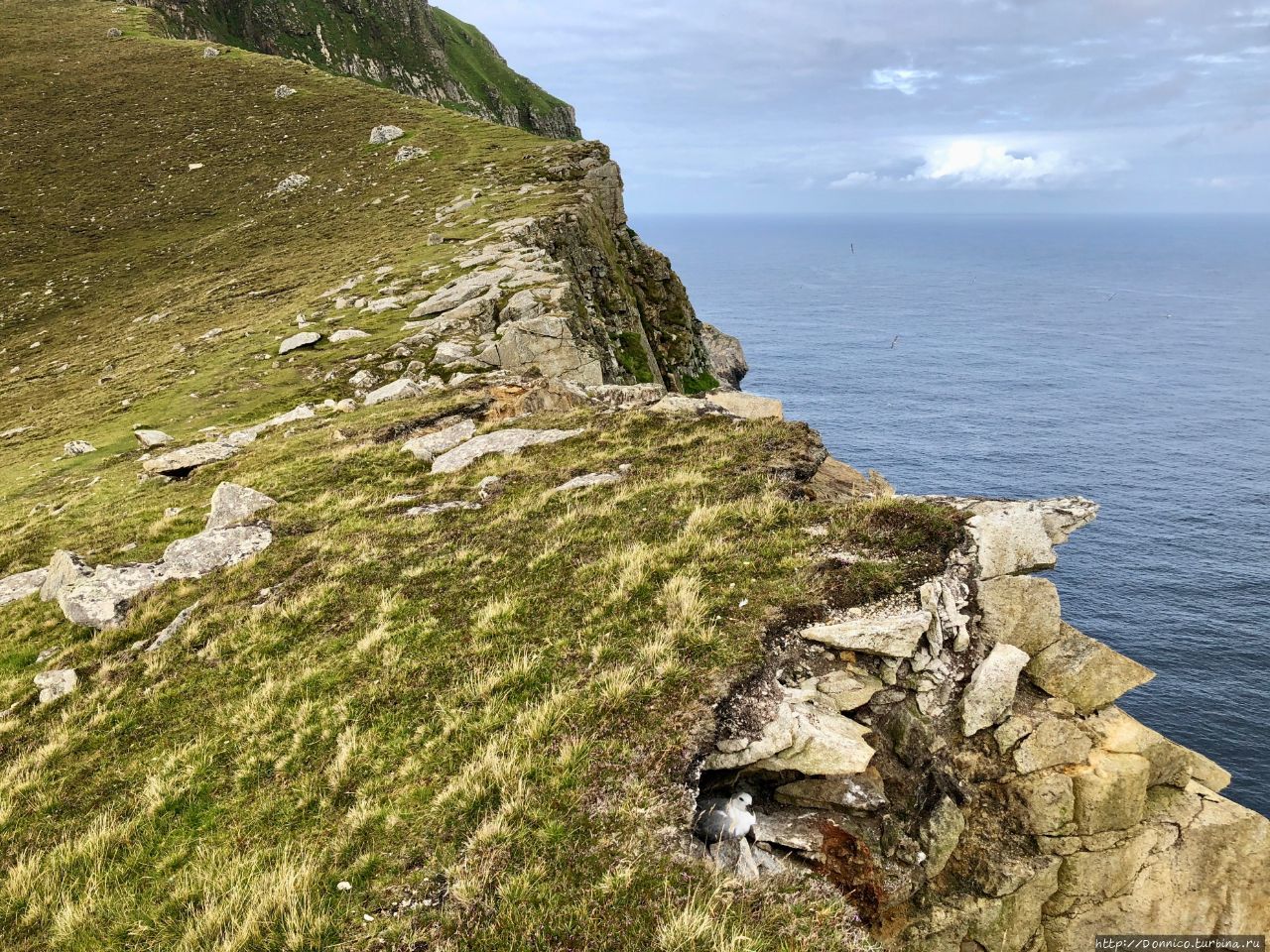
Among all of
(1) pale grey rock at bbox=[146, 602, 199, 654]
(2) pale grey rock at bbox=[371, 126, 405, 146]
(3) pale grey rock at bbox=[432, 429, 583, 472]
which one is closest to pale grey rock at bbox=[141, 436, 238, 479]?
(3) pale grey rock at bbox=[432, 429, 583, 472]

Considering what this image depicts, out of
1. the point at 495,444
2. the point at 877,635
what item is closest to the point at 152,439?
the point at 495,444

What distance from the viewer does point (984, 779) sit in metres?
10.3

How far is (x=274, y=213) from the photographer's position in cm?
5916

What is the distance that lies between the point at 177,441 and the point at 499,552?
20685mm

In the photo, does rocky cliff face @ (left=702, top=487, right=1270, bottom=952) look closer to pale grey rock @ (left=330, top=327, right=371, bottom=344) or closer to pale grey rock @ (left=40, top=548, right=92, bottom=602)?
pale grey rock @ (left=40, top=548, right=92, bottom=602)

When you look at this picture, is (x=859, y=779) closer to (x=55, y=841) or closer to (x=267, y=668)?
(x=267, y=668)

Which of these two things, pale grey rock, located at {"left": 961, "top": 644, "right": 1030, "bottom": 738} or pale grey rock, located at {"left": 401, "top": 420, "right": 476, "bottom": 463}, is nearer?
pale grey rock, located at {"left": 961, "top": 644, "right": 1030, "bottom": 738}

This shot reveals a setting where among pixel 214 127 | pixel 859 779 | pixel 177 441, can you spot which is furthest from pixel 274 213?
pixel 859 779

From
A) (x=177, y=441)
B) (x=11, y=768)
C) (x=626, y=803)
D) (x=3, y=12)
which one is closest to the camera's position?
(x=626, y=803)

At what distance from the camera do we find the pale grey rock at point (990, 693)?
10.5 metres

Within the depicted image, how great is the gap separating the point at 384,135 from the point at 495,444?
61849 mm

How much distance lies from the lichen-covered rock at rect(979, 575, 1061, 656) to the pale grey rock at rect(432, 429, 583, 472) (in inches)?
506

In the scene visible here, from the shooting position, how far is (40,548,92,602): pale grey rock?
15.0 m

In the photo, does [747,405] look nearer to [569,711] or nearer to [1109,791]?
[1109,791]
